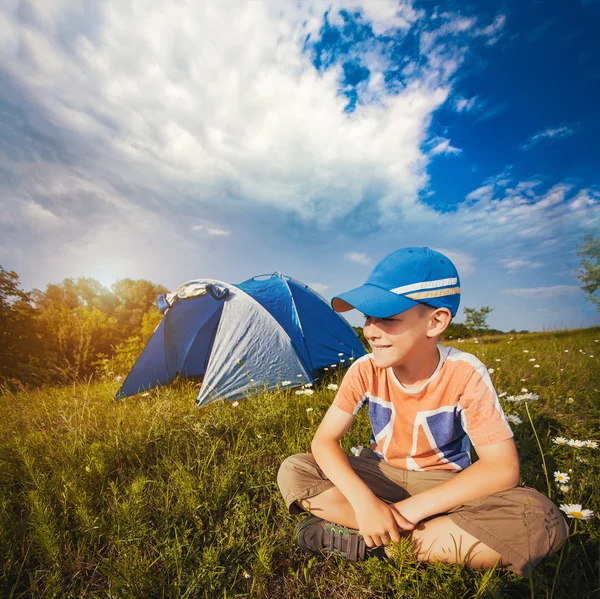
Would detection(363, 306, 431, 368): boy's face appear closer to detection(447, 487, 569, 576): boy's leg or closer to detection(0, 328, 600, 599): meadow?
detection(447, 487, 569, 576): boy's leg

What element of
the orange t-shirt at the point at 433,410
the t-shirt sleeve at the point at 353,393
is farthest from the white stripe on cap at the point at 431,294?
the t-shirt sleeve at the point at 353,393

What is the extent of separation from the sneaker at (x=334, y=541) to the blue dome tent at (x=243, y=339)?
2285mm

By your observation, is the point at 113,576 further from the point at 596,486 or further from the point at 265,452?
the point at 596,486

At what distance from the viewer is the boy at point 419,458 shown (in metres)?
1.32

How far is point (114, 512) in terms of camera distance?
181 centimetres

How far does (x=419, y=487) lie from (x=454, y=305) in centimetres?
103

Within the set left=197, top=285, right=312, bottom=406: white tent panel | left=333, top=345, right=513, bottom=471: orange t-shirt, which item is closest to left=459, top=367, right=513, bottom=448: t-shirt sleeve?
left=333, top=345, right=513, bottom=471: orange t-shirt

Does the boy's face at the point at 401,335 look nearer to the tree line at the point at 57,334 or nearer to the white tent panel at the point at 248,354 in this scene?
the white tent panel at the point at 248,354

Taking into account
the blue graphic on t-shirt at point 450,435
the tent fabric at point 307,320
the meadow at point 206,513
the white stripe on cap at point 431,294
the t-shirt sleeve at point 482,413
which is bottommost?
the meadow at point 206,513

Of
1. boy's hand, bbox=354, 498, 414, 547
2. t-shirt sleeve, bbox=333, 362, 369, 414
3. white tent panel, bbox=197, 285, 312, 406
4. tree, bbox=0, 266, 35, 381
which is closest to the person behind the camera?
boy's hand, bbox=354, 498, 414, 547

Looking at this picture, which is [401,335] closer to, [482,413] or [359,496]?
[482,413]

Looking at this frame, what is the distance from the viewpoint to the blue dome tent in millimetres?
4418

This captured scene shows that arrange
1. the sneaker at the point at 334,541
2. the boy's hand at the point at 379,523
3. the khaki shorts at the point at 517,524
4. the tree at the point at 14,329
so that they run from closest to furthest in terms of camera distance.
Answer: the khaki shorts at the point at 517,524 → the boy's hand at the point at 379,523 → the sneaker at the point at 334,541 → the tree at the point at 14,329

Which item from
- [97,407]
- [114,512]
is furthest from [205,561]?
[97,407]
